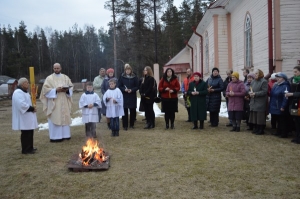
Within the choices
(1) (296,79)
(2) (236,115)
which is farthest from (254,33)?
(1) (296,79)

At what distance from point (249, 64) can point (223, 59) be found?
299 cm

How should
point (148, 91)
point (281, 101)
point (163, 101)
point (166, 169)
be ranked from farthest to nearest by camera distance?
point (148, 91) < point (163, 101) < point (281, 101) < point (166, 169)

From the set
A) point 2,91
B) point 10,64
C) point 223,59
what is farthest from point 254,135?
point 10,64

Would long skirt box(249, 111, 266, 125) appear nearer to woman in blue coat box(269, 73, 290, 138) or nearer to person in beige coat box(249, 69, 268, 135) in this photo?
person in beige coat box(249, 69, 268, 135)

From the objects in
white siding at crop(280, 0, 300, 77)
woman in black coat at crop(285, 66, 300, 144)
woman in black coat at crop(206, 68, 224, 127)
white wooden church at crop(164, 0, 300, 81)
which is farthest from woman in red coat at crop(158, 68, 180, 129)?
white siding at crop(280, 0, 300, 77)

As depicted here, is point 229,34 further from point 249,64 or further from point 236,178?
point 236,178

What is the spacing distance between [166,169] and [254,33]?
29.7 ft

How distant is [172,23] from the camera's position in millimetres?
41781

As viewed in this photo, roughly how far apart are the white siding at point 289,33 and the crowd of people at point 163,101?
2482 mm

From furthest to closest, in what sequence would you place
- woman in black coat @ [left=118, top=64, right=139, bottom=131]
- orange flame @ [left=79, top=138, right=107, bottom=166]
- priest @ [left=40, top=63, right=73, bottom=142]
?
woman in black coat @ [left=118, top=64, right=139, bottom=131], priest @ [left=40, top=63, right=73, bottom=142], orange flame @ [left=79, top=138, right=107, bottom=166]

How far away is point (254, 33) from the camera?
11578mm

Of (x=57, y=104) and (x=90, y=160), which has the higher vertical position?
(x=57, y=104)

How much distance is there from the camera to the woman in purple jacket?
7.62 meters

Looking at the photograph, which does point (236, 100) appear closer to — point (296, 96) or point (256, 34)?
point (296, 96)
